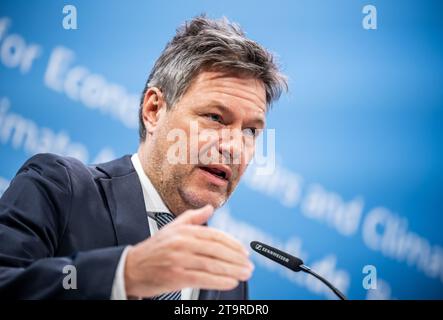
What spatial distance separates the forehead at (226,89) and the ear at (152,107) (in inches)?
3.8

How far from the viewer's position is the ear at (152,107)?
133cm

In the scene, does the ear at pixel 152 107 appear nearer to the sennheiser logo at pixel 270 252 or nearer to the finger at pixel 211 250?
the sennheiser logo at pixel 270 252

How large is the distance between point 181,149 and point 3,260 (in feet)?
1.67

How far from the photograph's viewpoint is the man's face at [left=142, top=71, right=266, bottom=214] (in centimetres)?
115

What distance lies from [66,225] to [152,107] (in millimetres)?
467

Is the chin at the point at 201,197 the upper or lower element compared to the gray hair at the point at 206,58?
lower

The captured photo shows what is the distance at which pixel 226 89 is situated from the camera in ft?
4.01

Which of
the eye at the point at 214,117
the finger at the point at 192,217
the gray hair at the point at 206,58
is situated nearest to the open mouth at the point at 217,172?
the eye at the point at 214,117

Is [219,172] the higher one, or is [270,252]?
[219,172]

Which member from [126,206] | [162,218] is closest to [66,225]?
[126,206]

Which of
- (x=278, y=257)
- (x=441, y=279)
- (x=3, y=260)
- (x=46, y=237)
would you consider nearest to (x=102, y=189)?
(x=46, y=237)

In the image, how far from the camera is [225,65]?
4.11ft

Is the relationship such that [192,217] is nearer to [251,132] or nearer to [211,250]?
[211,250]
